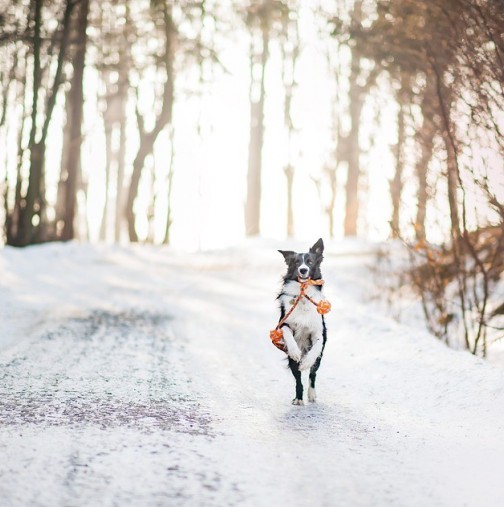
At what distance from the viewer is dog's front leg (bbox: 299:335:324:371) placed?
6.90m

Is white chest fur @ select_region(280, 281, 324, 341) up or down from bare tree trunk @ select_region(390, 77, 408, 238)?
down

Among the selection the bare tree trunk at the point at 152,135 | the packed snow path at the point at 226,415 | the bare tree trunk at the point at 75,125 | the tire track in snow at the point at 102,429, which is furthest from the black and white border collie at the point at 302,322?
the bare tree trunk at the point at 152,135

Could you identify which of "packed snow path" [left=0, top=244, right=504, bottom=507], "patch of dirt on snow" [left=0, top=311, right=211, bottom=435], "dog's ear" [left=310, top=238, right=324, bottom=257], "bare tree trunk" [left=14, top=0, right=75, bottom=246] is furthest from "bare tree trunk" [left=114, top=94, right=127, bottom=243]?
"dog's ear" [left=310, top=238, right=324, bottom=257]

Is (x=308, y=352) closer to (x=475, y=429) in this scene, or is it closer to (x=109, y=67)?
(x=475, y=429)

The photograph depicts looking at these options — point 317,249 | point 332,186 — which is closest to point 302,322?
point 317,249

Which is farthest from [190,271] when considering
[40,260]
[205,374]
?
[205,374]

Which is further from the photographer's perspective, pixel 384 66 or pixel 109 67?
pixel 109 67

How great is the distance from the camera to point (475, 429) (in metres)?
6.18

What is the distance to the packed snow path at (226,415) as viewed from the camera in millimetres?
4480

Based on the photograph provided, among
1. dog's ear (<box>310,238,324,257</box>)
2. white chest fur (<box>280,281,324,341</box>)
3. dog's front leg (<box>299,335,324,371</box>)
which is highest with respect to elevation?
dog's ear (<box>310,238,324,257</box>)

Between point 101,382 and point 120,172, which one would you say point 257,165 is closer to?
point 120,172

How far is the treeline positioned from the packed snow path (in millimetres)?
2153

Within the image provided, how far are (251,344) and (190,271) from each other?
11.2 m

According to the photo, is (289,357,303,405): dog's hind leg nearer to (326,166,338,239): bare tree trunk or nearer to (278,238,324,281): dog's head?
(278,238,324,281): dog's head
